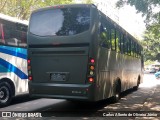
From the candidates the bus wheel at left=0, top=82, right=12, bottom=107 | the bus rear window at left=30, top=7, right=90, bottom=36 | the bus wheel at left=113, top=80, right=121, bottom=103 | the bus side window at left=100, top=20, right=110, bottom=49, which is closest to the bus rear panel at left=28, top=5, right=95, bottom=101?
the bus rear window at left=30, top=7, right=90, bottom=36

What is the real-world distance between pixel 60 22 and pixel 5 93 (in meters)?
3.65

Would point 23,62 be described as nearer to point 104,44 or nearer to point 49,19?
point 49,19

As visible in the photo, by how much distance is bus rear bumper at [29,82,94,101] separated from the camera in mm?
8328

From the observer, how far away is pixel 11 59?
10867 millimetres

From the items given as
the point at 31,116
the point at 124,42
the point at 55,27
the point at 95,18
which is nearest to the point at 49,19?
the point at 55,27

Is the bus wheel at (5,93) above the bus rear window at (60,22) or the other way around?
the other way around

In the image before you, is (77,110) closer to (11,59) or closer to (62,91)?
(62,91)

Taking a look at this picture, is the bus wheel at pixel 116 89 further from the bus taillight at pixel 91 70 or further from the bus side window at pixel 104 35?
the bus taillight at pixel 91 70

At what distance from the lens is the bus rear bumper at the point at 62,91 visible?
27.3ft

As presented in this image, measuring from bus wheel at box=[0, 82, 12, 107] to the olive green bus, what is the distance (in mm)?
1773

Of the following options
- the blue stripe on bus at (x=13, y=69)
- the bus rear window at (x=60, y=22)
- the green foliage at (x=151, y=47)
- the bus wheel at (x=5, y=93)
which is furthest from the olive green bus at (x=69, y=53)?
the green foliage at (x=151, y=47)

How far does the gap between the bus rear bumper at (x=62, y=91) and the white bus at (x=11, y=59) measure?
6.07ft

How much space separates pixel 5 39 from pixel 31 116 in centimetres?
333

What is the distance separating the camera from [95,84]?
27.6ft
